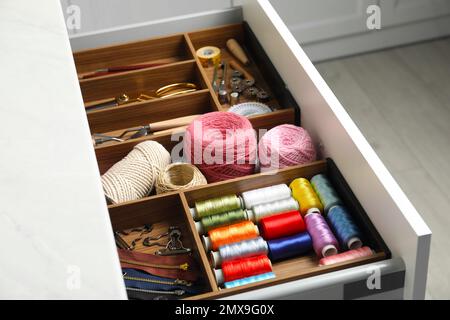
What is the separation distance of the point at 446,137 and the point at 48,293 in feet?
7.90

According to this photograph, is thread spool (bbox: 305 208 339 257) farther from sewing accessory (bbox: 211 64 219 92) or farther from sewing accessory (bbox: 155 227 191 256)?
sewing accessory (bbox: 211 64 219 92)

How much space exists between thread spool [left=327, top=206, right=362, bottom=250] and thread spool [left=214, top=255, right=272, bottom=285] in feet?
0.59

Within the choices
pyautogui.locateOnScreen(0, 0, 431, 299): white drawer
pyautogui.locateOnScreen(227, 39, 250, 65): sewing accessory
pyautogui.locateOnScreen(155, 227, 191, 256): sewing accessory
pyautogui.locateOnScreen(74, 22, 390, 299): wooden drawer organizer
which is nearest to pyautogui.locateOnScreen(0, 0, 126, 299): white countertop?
pyautogui.locateOnScreen(0, 0, 431, 299): white drawer

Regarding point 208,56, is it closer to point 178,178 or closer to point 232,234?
point 178,178

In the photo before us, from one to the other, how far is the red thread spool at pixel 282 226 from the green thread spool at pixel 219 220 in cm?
6

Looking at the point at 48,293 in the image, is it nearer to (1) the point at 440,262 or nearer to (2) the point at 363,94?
(1) the point at 440,262

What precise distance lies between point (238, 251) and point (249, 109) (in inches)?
24.2

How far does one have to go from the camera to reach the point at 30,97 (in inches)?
58.6

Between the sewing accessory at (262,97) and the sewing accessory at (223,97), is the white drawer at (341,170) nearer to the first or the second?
the sewing accessory at (262,97)

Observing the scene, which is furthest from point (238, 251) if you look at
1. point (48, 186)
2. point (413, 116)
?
point (413, 116)

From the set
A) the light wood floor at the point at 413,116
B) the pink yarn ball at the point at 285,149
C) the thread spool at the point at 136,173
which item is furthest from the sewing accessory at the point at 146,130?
the light wood floor at the point at 413,116

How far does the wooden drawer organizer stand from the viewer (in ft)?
5.31

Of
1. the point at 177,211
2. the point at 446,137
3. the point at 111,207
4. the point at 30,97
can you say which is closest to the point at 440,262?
the point at 446,137

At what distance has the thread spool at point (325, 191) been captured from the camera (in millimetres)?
1698
